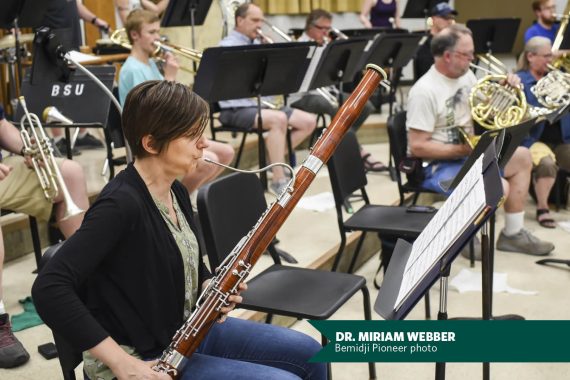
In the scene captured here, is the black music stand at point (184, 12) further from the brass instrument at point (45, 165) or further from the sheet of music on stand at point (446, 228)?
the sheet of music on stand at point (446, 228)

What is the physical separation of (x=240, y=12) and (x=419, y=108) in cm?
190

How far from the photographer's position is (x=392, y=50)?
532cm

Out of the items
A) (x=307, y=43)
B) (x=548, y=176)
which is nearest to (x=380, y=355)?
(x=307, y=43)

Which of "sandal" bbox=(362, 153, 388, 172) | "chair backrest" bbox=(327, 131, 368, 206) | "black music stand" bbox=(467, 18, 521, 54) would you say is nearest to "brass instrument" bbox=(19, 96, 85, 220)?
"chair backrest" bbox=(327, 131, 368, 206)

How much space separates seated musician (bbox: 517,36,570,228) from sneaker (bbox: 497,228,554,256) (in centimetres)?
55

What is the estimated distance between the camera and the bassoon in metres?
1.70

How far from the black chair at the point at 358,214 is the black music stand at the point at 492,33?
349 centimetres

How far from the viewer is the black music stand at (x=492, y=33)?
6703mm

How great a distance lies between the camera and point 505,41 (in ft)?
22.4

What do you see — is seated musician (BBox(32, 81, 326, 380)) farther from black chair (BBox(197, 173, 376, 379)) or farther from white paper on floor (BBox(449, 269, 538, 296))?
white paper on floor (BBox(449, 269, 538, 296))

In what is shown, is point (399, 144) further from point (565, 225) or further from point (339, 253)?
point (565, 225)

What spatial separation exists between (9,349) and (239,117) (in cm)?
261

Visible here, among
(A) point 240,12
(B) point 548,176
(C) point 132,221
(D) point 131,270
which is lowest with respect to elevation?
(B) point 548,176

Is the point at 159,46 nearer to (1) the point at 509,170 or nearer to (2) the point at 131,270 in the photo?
(1) the point at 509,170
